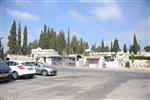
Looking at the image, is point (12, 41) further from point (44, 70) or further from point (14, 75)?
point (14, 75)

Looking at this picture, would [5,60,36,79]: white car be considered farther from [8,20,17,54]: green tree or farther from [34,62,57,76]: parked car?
[8,20,17,54]: green tree

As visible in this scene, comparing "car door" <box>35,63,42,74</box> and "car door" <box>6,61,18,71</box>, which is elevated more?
"car door" <box>6,61,18,71</box>

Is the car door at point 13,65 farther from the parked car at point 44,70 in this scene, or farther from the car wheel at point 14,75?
the parked car at point 44,70

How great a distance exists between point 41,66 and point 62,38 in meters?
73.2

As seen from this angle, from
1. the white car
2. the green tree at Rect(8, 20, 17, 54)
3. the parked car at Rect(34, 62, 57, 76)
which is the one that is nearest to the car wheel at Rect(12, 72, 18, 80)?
the white car

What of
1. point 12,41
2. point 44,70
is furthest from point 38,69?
point 12,41

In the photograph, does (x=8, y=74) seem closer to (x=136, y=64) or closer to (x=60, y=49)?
(x=136, y=64)

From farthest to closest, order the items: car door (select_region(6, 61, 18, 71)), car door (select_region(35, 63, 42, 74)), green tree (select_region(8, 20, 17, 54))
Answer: green tree (select_region(8, 20, 17, 54)) → car door (select_region(35, 63, 42, 74)) → car door (select_region(6, 61, 18, 71))

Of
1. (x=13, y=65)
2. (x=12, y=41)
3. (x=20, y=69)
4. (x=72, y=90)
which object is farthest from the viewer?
(x=12, y=41)

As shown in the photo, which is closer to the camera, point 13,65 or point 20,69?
point 20,69

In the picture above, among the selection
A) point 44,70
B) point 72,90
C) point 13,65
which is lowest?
point 72,90

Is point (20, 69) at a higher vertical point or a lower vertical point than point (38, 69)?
higher

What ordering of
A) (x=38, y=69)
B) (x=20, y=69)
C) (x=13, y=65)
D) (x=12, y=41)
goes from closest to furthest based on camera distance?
(x=20, y=69), (x=13, y=65), (x=38, y=69), (x=12, y=41)

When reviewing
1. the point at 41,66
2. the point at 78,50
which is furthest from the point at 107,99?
the point at 78,50
